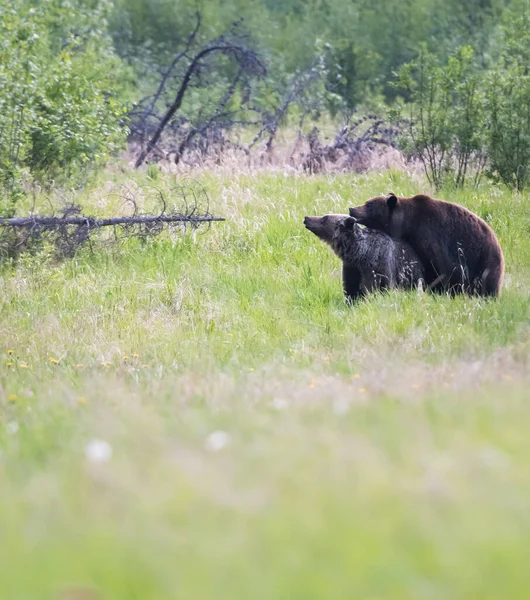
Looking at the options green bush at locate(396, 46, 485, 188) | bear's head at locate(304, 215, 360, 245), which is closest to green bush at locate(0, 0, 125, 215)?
bear's head at locate(304, 215, 360, 245)

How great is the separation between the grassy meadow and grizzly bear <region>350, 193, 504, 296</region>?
4.03ft

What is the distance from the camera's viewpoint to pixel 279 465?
3277 mm

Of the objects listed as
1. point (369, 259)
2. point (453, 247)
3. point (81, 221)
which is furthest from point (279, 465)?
point (81, 221)

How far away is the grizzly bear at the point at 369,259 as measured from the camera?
31.2 ft

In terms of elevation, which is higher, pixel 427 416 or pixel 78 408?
pixel 427 416

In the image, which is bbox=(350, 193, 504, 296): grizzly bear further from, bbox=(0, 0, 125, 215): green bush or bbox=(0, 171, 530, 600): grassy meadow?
bbox=(0, 0, 125, 215): green bush

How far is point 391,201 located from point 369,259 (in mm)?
876

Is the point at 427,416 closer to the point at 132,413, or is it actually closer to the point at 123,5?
the point at 132,413

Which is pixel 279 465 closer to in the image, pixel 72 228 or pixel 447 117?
pixel 72 228

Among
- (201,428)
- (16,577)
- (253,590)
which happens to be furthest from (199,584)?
(201,428)

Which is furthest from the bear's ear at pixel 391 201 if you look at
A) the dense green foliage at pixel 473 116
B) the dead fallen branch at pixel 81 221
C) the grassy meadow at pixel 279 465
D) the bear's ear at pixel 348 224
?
the dense green foliage at pixel 473 116

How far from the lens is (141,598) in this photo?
8.66ft

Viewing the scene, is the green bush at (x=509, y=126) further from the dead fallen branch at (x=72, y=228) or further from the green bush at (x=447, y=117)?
the dead fallen branch at (x=72, y=228)

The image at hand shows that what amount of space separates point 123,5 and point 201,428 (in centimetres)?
3659
